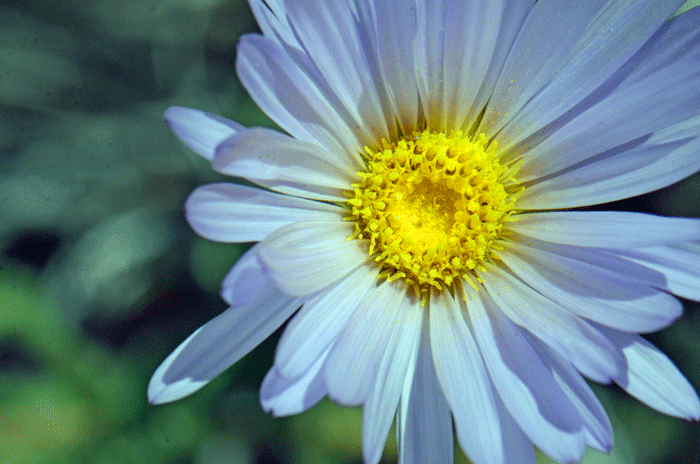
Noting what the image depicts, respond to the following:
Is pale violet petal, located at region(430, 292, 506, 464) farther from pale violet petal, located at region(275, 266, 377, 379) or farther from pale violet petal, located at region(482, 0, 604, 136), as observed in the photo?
pale violet petal, located at region(482, 0, 604, 136)

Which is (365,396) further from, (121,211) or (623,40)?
(121,211)

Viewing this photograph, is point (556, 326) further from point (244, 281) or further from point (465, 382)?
point (244, 281)

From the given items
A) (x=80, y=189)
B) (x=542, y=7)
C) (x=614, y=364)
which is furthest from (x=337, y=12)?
(x=80, y=189)

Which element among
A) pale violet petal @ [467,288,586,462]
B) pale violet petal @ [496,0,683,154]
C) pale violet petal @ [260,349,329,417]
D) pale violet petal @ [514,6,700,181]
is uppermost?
pale violet petal @ [496,0,683,154]

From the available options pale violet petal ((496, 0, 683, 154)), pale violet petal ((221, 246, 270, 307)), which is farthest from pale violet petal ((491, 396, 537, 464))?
pale violet petal ((496, 0, 683, 154))

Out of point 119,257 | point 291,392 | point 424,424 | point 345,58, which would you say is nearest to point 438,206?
point 345,58

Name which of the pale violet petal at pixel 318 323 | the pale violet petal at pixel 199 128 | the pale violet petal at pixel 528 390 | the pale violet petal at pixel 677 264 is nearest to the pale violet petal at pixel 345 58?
the pale violet petal at pixel 199 128

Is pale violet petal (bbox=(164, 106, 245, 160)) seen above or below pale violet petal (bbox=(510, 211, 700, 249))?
above

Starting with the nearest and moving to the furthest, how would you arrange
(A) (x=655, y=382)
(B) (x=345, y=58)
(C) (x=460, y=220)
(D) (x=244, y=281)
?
(D) (x=244, y=281), (A) (x=655, y=382), (B) (x=345, y=58), (C) (x=460, y=220)

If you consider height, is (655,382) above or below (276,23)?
below
